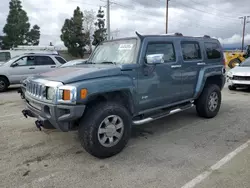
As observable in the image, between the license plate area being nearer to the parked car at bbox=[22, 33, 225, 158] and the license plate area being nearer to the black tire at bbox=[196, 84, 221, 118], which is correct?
the parked car at bbox=[22, 33, 225, 158]

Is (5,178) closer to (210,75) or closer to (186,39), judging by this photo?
(186,39)

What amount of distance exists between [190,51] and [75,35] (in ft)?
129

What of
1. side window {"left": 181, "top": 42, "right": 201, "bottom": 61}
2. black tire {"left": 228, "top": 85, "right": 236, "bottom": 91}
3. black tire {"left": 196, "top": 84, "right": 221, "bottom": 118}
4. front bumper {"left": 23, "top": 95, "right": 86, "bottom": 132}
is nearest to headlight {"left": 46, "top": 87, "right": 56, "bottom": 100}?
front bumper {"left": 23, "top": 95, "right": 86, "bottom": 132}

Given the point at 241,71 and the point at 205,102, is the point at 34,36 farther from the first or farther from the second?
the point at 205,102

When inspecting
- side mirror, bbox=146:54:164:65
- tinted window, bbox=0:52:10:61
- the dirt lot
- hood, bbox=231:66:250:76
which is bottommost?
the dirt lot

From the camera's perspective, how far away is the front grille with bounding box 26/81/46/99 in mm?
3403

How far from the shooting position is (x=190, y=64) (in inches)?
194

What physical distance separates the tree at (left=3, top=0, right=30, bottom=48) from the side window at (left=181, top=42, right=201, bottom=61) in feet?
133

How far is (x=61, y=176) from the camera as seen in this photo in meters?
3.08

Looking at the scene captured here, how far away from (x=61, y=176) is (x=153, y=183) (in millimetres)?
1239

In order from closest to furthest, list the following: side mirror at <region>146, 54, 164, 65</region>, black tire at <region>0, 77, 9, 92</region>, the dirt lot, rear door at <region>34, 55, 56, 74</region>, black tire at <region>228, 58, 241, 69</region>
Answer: the dirt lot < side mirror at <region>146, 54, 164, 65</region> < black tire at <region>0, 77, 9, 92</region> < rear door at <region>34, 55, 56, 74</region> < black tire at <region>228, 58, 241, 69</region>

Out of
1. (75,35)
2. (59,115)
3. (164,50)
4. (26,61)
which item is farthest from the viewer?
(75,35)

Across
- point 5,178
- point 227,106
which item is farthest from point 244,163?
point 227,106

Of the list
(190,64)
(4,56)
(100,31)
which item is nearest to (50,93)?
(190,64)
